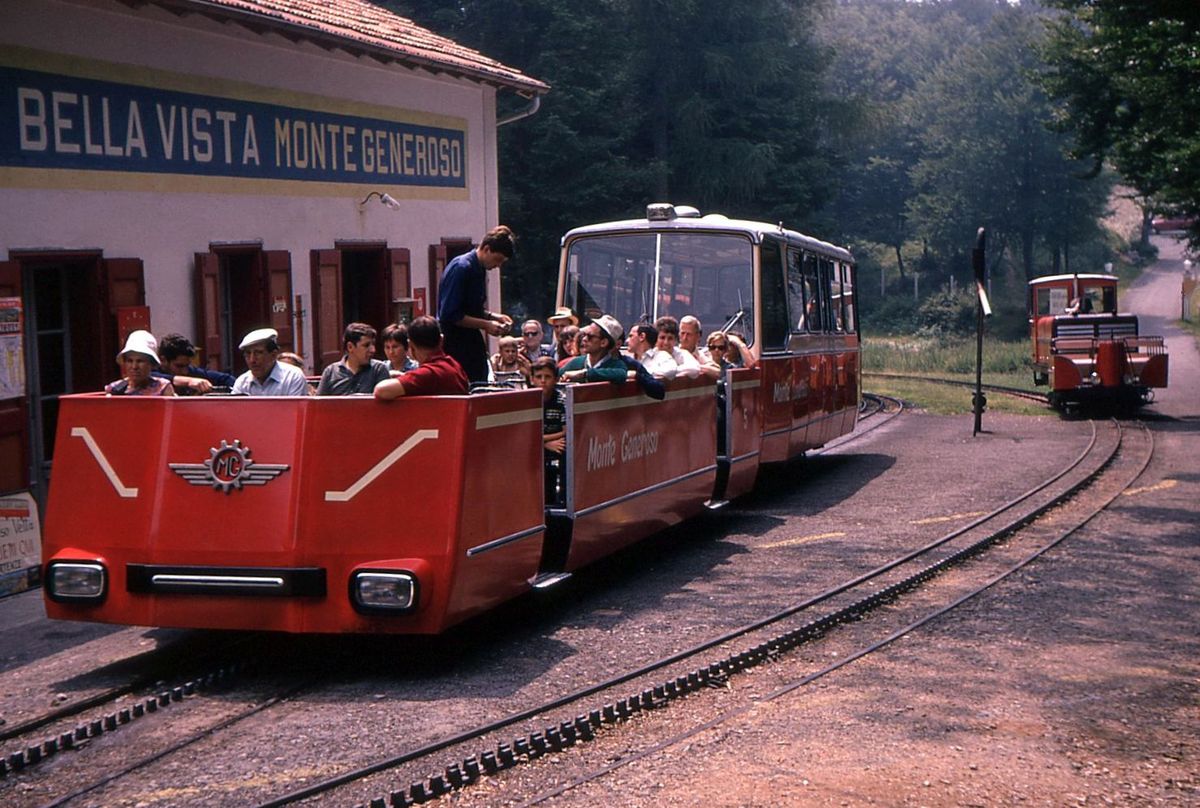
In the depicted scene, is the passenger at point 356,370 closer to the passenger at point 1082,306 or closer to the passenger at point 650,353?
the passenger at point 650,353

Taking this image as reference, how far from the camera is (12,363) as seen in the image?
1118 cm

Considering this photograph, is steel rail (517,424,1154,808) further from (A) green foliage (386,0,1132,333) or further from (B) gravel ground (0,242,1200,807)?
(A) green foliage (386,0,1132,333)

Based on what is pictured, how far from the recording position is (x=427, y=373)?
7973 mm

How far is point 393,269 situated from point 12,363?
786 centimetres

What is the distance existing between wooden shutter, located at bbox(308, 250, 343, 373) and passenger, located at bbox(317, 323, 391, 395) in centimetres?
750

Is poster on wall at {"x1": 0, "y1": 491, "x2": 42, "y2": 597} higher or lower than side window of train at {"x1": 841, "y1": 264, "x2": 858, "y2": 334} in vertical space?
lower

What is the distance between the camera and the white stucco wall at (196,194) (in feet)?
41.1

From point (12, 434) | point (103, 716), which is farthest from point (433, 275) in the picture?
point (103, 716)

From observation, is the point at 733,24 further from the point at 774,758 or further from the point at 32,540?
the point at 774,758

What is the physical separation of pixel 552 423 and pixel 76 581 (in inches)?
121

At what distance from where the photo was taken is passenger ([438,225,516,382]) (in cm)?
961

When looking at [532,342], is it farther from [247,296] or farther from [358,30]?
[358,30]

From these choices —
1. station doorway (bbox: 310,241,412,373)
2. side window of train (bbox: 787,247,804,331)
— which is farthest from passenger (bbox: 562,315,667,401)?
station doorway (bbox: 310,241,412,373)

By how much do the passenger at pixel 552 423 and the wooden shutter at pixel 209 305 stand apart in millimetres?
5967
